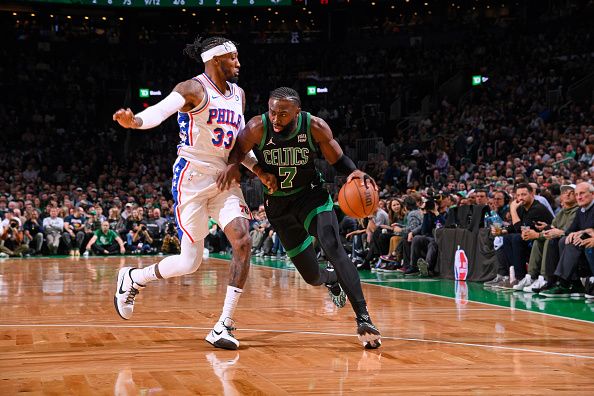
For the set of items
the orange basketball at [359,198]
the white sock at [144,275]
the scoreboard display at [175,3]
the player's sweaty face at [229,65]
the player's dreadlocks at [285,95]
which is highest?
the scoreboard display at [175,3]

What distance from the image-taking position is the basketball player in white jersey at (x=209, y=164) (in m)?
5.34

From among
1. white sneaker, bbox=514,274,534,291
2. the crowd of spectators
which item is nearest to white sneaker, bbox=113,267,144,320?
the crowd of spectators

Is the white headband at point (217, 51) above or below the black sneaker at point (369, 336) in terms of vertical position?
above

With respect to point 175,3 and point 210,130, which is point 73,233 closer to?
point 175,3

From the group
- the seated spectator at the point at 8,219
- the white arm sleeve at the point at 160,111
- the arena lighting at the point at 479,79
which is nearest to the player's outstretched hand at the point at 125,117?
the white arm sleeve at the point at 160,111

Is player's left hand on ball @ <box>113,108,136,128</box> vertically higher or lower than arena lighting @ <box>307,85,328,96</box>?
lower

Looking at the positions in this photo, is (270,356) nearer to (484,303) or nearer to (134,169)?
(484,303)

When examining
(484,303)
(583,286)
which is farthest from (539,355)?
(583,286)

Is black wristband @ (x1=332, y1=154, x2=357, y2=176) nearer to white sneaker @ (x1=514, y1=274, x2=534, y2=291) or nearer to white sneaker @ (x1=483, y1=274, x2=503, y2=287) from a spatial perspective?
white sneaker @ (x1=514, y1=274, x2=534, y2=291)

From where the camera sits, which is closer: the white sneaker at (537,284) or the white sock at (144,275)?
the white sock at (144,275)

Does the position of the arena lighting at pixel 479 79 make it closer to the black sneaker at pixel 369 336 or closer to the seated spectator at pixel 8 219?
the seated spectator at pixel 8 219

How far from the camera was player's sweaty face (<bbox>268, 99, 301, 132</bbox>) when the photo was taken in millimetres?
5215

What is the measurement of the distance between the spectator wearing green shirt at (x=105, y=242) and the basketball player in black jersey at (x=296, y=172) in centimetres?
1394

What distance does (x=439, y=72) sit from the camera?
28047mm
